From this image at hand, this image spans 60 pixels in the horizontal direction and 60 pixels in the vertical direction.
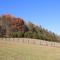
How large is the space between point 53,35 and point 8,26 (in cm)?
1571

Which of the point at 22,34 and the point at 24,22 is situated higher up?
the point at 24,22

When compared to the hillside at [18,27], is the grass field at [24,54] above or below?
below

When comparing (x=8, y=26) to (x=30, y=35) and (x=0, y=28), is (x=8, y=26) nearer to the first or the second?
(x=0, y=28)

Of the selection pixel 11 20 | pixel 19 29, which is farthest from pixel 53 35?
pixel 11 20

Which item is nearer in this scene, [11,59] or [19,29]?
[11,59]

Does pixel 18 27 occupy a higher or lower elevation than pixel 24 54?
higher

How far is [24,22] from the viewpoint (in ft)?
240

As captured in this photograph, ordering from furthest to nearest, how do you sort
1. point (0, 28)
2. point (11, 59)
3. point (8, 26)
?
point (8, 26), point (0, 28), point (11, 59)

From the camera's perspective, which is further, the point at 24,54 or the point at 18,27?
the point at 18,27

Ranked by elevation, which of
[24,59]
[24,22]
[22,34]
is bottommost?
[24,59]

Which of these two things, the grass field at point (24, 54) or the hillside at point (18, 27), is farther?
the hillside at point (18, 27)

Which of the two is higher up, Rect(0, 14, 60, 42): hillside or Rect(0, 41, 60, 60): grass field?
Rect(0, 14, 60, 42): hillside

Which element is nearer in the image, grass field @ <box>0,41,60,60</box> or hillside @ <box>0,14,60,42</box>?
grass field @ <box>0,41,60,60</box>

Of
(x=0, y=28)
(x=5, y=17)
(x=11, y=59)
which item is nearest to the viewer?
(x=11, y=59)
